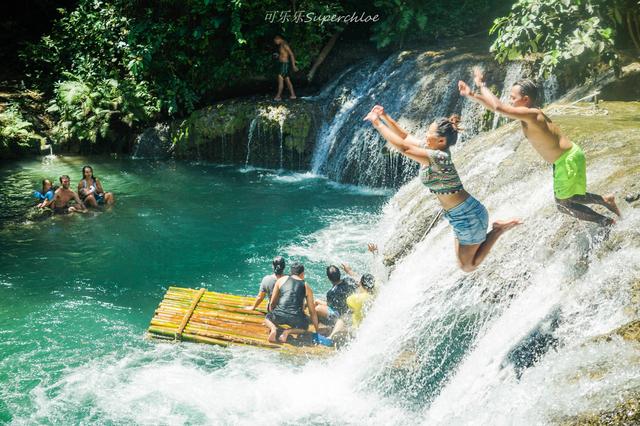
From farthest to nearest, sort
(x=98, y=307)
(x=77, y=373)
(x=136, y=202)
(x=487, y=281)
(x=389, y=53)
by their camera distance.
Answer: (x=389, y=53) < (x=136, y=202) < (x=98, y=307) < (x=77, y=373) < (x=487, y=281)

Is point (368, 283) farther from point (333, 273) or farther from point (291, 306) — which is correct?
point (291, 306)

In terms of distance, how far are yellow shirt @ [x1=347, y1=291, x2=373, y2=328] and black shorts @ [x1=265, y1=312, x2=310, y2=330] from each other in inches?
23.2

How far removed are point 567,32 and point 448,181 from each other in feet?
19.4

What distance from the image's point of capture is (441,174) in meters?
5.04

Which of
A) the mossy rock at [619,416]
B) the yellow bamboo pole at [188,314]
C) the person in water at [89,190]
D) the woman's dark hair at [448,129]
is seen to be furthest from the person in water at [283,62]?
the mossy rock at [619,416]

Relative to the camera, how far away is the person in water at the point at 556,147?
16.4ft

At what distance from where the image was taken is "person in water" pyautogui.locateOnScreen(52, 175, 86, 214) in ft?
39.5

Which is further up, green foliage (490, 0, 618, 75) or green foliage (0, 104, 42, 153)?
green foliage (490, 0, 618, 75)

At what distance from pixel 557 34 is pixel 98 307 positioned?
799 cm

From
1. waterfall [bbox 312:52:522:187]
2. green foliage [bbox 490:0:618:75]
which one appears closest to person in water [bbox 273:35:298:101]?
waterfall [bbox 312:52:522:187]

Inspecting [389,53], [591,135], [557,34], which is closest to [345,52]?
[389,53]

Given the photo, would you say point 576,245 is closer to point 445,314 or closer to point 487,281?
point 487,281

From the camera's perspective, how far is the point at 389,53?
16328 mm

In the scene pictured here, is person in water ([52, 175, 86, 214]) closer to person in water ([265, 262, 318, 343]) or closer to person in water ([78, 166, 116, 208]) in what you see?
person in water ([78, 166, 116, 208])
